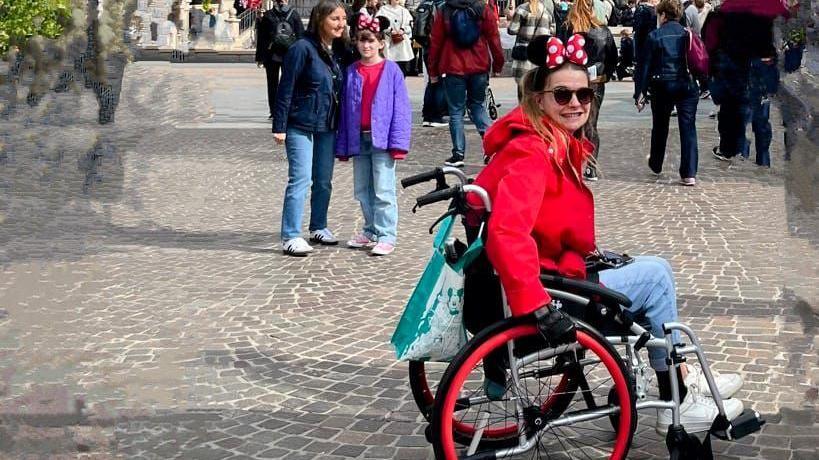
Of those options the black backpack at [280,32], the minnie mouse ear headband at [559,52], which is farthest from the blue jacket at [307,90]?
the black backpack at [280,32]

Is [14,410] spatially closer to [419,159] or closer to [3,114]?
[3,114]

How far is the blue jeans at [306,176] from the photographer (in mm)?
7480

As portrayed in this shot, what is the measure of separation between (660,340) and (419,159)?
7427 mm

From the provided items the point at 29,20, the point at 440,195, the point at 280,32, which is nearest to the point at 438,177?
the point at 440,195

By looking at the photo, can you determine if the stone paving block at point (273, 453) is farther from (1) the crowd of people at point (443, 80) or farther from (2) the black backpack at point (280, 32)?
(2) the black backpack at point (280, 32)

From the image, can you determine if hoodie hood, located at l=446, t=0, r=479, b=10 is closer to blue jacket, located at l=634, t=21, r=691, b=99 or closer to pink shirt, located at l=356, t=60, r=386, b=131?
blue jacket, located at l=634, t=21, r=691, b=99

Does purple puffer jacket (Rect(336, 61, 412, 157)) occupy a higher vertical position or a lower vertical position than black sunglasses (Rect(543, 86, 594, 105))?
lower

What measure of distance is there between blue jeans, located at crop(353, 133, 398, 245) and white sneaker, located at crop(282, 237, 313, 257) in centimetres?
44

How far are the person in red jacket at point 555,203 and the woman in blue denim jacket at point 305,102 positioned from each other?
3.57 m

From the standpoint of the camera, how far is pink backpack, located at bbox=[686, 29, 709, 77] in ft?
31.6

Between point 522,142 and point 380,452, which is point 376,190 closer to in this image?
point 380,452

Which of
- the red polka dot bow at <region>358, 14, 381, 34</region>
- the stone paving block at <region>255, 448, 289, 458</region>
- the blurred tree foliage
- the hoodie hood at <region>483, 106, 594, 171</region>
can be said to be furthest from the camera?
the red polka dot bow at <region>358, 14, 381, 34</region>

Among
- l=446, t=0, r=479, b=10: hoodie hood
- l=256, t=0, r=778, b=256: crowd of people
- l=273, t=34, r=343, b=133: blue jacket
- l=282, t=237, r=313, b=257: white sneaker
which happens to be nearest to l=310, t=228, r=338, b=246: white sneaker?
l=256, t=0, r=778, b=256: crowd of people

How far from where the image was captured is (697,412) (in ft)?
12.9
